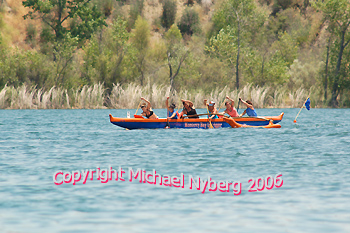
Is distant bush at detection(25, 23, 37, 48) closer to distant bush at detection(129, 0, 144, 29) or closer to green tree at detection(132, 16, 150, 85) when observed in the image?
distant bush at detection(129, 0, 144, 29)

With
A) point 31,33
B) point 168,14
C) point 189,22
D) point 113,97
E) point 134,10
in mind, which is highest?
point 134,10

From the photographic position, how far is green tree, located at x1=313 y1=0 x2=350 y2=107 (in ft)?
150

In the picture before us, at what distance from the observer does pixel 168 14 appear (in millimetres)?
79500

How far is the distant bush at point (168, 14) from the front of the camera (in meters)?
79.2

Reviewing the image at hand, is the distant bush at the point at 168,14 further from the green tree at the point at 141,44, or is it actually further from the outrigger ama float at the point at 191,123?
the outrigger ama float at the point at 191,123

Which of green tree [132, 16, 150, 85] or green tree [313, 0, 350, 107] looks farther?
green tree [132, 16, 150, 85]

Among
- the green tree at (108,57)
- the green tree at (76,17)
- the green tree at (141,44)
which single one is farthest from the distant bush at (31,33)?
the green tree at (108,57)

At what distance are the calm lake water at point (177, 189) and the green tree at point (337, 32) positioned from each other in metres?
27.0

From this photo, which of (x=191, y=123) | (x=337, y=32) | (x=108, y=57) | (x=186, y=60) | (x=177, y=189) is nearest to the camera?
(x=177, y=189)

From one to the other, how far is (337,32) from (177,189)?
39763mm

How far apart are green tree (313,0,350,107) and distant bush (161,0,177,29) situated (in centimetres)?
3474

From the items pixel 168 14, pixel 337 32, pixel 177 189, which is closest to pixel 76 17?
pixel 168 14

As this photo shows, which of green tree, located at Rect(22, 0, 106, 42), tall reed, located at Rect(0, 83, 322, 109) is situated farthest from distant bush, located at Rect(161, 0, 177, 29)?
tall reed, located at Rect(0, 83, 322, 109)

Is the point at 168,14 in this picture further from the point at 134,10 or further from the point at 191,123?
the point at 191,123
